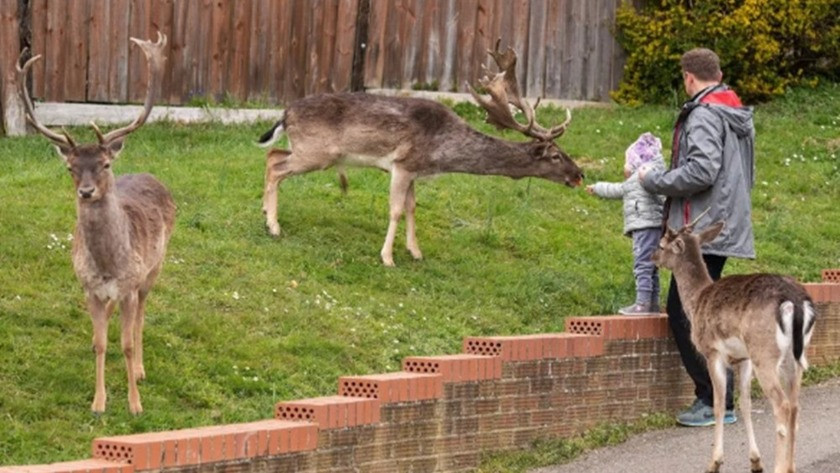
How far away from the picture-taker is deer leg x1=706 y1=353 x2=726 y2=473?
10.2 metres

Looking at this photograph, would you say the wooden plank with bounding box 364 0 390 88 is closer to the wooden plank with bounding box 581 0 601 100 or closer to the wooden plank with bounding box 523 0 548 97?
the wooden plank with bounding box 523 0 548 97

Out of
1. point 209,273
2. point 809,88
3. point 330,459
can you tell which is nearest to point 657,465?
point 330,459

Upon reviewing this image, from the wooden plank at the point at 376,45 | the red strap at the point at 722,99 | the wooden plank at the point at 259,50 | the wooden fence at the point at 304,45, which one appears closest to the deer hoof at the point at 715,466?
the red strap at the point at 722,99

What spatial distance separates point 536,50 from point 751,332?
11777 mm

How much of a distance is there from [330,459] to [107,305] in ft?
6.92

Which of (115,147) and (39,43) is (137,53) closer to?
(39,43)

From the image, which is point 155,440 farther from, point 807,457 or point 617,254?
point 617,254

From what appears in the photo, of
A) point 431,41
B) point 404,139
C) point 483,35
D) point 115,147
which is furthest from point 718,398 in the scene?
point 483,35

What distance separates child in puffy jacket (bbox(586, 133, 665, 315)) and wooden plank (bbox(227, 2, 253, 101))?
754 centimetres

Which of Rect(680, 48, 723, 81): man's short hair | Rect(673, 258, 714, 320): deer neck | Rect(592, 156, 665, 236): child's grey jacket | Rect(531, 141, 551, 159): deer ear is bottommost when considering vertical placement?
→ Rect(673, 258, 714, 320): deer neck

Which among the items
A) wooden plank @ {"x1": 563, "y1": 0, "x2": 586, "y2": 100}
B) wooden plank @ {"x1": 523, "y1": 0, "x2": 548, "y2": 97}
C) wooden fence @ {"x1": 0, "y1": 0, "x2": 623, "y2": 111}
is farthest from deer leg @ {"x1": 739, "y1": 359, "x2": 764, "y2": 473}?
wooden plank @ {"x1": 563, "y1": 0, "x2": 586, "y2": 100}

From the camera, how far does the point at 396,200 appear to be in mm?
15039

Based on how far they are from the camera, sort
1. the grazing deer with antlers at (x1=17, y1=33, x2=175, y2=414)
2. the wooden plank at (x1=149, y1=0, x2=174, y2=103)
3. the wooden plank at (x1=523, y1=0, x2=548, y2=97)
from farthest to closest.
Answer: the wooden plank at (x1=523, y1=0, x2=548, y2=97) < the wooden plank at (x1=149, y1=0, x2=174, y2=103) < the grazing deer with antlers at (x1=17, y1=33, x2=175, y2=414)

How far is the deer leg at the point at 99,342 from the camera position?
1022 centimetres
